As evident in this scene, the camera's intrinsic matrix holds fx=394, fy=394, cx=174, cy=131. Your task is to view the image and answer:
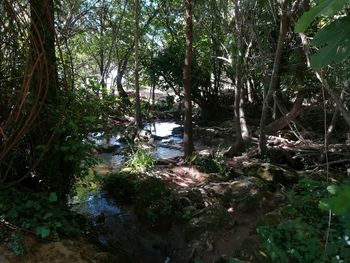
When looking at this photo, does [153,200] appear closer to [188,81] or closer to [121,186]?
[121,186]

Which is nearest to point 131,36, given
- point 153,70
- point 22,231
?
point 153,70

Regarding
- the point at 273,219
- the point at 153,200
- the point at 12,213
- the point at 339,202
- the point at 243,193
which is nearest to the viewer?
the point at 339,202

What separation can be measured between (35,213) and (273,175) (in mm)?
4707

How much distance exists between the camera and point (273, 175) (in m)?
7.40

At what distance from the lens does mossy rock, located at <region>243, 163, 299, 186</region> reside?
728 centimetres

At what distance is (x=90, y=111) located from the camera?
4.83 meters

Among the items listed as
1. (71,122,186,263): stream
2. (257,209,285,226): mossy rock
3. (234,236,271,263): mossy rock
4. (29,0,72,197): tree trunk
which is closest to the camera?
(234,236,271,263): mossy rock

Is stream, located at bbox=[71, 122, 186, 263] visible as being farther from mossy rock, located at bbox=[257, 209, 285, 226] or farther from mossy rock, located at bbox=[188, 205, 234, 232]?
mossy rock, located at bbox=[257, 209, 285, 226]

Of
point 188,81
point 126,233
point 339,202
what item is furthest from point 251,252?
point 188,81

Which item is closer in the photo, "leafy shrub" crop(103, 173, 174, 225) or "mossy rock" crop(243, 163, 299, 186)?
Result: "leafy shrub" crop(103, 173, 174, 225)

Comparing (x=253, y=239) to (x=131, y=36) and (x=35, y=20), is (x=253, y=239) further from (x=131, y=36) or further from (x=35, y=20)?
(x=131, y=36)

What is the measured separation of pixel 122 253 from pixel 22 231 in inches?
65.8

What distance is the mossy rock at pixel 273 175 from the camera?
23.9 ft

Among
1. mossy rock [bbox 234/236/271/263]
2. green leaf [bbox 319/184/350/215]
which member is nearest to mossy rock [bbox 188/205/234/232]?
mossy rock [bbox 234/236/271/263]
